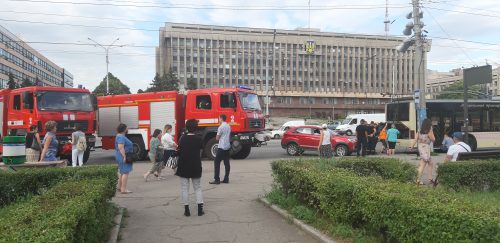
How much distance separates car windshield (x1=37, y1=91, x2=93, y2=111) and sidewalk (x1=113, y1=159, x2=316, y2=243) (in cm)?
702

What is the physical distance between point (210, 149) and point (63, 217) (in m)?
14.7

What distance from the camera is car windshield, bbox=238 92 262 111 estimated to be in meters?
19.0

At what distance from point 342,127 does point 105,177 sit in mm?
44129

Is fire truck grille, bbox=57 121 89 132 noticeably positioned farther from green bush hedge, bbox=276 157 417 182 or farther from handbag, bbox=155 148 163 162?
green bush hedge, bbox=276 157 417 182

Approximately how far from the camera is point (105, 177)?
7.71 m

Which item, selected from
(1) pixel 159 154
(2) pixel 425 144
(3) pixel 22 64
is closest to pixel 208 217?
(1) pixel 159 154

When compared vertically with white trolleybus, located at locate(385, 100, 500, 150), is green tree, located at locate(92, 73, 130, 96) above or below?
above

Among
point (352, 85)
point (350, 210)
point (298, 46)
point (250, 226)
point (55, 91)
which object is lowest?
point (250, 226)

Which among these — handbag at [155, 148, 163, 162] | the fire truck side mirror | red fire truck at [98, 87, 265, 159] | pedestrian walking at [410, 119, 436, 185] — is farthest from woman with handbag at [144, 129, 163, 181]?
pedestrian walking at [410, 119, 436, 185]

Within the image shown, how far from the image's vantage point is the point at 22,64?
9331 centimetres

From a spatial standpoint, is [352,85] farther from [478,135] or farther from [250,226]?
[250,226]

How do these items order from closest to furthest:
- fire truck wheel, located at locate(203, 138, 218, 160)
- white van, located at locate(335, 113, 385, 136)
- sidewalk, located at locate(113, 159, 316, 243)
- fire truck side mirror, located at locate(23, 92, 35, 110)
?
sidewalk, located at locate(113, 159, 316, 243) → fire truck side mirror, located at locate(23, 92, 35, 110) → fire truck wheel, located at locate(203, 138, 218, 160) → white van, located at locate(335, 113, 385, 136)

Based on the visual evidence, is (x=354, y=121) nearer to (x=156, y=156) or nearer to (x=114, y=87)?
(x=156, y=156)

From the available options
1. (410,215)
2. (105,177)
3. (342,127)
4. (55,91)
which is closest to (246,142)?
(55,91)
